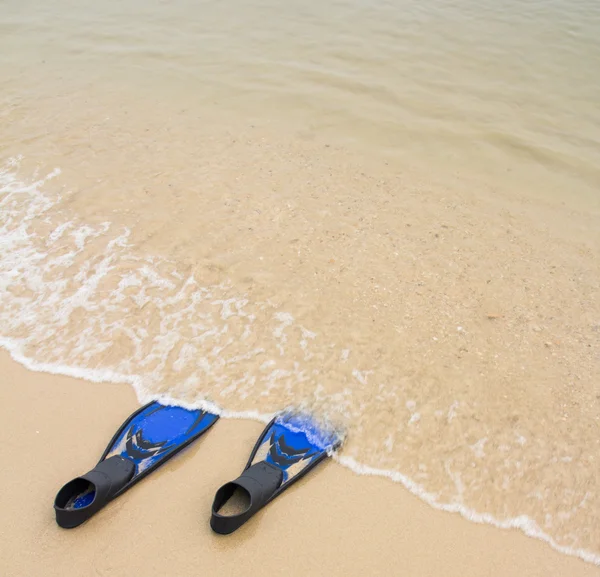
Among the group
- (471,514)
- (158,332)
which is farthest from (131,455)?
(471,514)

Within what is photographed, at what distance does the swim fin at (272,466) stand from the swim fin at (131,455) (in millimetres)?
360

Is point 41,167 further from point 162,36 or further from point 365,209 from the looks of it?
point 162,36

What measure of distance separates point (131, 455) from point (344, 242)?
2.09 m

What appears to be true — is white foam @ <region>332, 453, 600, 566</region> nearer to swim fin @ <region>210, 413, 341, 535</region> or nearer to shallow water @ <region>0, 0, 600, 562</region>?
shallow water @ <region>0, 0, 600, 562</region>

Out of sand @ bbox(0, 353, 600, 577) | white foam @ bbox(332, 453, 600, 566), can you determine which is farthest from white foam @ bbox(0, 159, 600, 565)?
sand @ bbox(0, 353, 600, 577)

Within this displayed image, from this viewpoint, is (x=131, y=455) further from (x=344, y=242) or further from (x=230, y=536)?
(x=344, y=242)

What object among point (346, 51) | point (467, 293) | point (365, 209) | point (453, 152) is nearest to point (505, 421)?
point (467, 293)

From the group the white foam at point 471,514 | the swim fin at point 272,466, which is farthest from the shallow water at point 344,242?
the swim fin at point 272,466

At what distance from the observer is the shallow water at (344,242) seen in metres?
2.92

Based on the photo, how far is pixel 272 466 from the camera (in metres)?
2.68

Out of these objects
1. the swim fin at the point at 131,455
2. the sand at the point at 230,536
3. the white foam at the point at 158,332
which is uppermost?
the white foam at the point at 158,332

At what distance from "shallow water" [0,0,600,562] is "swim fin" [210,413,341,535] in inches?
4.8

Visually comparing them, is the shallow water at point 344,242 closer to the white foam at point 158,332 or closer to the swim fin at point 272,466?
the white foam at point 158,332

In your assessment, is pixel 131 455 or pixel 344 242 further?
pixel 344 242
